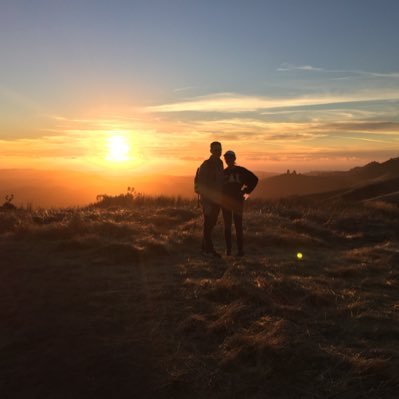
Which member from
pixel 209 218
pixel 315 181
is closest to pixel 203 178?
pixel 209 218

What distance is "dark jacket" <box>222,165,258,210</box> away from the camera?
393 inches

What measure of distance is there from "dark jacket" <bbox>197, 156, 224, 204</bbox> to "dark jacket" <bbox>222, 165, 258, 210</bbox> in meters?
0.12

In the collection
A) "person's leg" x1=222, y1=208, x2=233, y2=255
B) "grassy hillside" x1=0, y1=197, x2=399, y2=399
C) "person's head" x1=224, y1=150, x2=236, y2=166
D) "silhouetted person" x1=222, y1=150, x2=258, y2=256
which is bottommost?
"grassy hillside" x1=0, y1=197, x2=399, y2=399

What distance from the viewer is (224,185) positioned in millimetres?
10023

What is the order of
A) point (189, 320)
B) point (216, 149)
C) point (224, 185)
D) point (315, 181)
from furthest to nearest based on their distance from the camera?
1. point (315, 181)
2. point (224, 185)
3. point (216, 149)
4. point (189, 320)

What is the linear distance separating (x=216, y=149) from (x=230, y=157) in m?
0.32

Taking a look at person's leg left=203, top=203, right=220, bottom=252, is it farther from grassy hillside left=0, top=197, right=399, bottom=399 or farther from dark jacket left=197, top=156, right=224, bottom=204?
grassy hillside left=0, top=197, right=399, bottom=399

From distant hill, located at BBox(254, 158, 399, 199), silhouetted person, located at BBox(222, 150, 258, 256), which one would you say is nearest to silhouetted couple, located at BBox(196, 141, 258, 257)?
silhouetted person, located at BBox(222, 150, 258, 256)

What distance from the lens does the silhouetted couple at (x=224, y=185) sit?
9945 mm

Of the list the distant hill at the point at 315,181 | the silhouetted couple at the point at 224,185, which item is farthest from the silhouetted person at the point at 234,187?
the distant hill at the point at 315,181

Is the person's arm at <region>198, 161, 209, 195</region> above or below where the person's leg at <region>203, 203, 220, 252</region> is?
above

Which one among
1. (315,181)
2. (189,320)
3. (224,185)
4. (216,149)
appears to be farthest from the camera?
(315,181)

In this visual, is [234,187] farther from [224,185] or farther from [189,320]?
[189,320]

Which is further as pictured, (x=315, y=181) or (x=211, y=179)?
(x=315, y=181)
